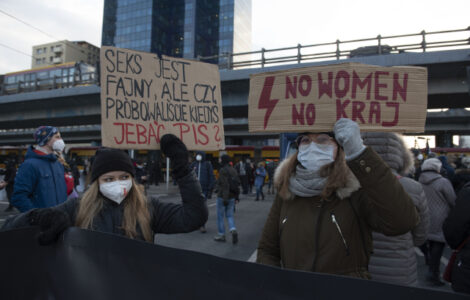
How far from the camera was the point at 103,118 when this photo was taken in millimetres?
2219

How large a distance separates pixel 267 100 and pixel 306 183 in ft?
2.60

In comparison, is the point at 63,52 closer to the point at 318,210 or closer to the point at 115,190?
the point at 115,190

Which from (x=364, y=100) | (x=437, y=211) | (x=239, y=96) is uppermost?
(x=239, y=96)

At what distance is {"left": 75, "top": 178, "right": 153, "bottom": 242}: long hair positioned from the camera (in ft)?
6.10

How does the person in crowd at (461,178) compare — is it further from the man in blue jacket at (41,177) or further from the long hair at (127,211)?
the man in blue jacket at (41,177)

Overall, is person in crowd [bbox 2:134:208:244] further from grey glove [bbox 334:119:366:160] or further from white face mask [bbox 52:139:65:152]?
white face mask [bbox 52:139:65:152]

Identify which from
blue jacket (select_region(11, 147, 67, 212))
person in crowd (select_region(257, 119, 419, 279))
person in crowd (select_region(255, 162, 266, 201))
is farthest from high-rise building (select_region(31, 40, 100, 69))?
person in crowd (select_region(257, 119, 419, 279))

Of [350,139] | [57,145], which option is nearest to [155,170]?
[57,145]

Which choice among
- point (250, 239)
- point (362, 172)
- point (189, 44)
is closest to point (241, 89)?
point (250, 239)

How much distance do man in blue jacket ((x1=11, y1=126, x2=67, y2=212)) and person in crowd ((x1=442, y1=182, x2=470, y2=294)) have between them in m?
3.57

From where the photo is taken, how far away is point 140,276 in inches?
49.6

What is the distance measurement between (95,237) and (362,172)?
1.30 m

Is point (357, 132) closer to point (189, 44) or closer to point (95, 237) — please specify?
point (95, 237)

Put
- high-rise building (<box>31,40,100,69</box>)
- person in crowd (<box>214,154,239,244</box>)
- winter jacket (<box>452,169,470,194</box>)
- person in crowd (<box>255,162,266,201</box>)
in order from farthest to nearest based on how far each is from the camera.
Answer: high-rise building (<box>31,40,100,69</box>), person in crowd (<box>255,162,266,201</box>), person in crowd (<box>214,154,239,244</box>), winter jacket (<box>452,169,470,194</box>)
